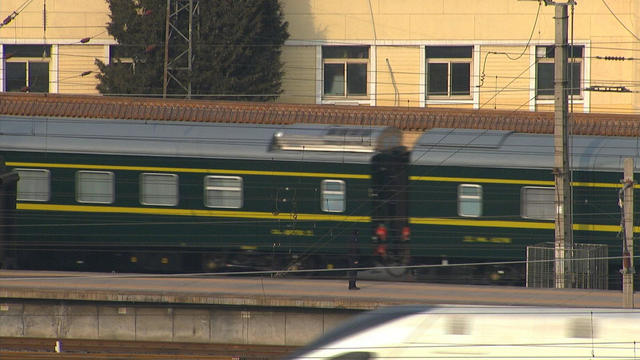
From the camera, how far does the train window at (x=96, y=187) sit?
20.3 meters

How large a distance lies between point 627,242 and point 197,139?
941 cm

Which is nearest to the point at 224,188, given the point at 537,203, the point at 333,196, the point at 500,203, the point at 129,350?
the point at 333,196

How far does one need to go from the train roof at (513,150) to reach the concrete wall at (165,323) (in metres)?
4.85

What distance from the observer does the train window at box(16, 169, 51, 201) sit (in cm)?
2047

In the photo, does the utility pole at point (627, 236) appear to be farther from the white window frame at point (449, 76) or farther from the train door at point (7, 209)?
the white window frame at point (449, 76)

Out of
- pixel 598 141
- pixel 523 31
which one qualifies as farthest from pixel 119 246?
pixel 523 31

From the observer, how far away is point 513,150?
19938 mm

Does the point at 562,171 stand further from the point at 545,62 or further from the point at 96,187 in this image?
the point at 545,62

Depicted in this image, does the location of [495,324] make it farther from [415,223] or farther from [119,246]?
[119,246]

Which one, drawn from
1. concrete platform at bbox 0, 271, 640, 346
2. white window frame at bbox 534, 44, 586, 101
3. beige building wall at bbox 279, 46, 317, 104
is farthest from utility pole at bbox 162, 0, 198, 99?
concrete platform at bbox 0, 271, 640, 346

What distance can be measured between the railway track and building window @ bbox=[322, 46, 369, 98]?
63.9ft

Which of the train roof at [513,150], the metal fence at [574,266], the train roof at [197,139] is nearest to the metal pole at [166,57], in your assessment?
the train roof at [197,139]

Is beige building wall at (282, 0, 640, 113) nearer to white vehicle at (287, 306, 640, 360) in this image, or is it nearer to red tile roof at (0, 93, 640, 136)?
red tile roof at (0, 93, 640, 136)

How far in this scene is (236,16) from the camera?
31875mm
